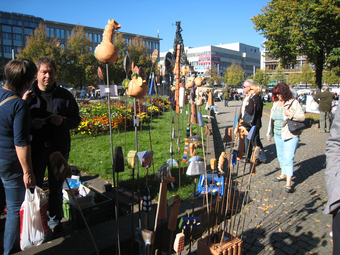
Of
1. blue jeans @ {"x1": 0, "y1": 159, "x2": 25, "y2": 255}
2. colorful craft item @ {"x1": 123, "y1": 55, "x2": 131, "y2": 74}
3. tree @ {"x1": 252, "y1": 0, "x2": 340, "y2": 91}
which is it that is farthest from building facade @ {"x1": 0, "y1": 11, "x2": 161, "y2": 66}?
blue jeans @ {"x1": 0, "y1": 159, "x2": 25, "y2": 255}

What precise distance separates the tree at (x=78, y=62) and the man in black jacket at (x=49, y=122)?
29782mm

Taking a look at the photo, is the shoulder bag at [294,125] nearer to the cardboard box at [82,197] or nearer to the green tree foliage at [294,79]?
the cardboard box at [82,197]

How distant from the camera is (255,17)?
1438 centimetres

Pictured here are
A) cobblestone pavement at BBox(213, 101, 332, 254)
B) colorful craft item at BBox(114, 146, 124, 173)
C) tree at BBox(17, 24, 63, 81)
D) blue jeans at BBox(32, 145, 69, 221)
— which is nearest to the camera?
colorful craft item at BBox(114, 146, 124, 173)

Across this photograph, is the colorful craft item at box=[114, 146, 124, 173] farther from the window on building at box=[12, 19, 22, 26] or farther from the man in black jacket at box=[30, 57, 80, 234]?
the window on building at box=[12, 19, 22, 26]

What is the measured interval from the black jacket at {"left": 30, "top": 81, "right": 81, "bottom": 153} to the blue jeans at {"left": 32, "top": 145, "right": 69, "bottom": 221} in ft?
0.22

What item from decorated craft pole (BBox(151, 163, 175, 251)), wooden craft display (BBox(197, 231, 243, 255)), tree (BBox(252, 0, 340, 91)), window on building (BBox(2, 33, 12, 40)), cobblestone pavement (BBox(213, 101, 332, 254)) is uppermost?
window on building (BBox(2, 33, 12, 40))

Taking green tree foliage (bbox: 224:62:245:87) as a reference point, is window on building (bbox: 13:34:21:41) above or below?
above

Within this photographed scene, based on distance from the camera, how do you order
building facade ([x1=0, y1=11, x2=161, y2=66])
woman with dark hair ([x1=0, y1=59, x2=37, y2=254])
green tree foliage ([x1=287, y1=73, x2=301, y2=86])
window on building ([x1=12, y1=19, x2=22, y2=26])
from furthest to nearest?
window on building ([x1=12, y1=19, x2=22, y2=26]) < building facade ([x1=0, y1=11, x2=161, y2=66]) < green tree foliage ([x1=287, y1=73, x2=301, y2=86]) < woman with dark hair ([x1=0, y1=59, x2=37, y2=254])

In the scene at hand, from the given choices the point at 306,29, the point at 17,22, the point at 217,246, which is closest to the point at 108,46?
the point at 217,246

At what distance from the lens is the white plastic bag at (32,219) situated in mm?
1854

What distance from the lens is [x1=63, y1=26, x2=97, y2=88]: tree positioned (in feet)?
98.6

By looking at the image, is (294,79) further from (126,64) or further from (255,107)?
(126,64)

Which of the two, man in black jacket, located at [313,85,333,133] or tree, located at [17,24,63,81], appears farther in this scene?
tree, located at [17,24,63,81]
